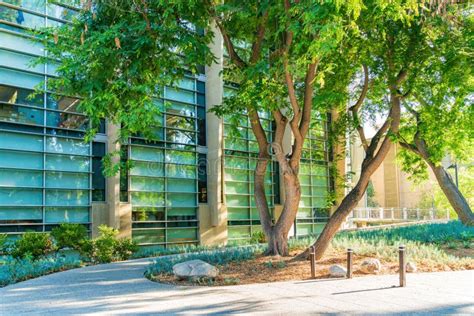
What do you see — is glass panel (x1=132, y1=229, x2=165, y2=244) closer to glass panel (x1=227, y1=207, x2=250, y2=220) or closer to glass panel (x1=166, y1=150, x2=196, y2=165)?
glass panel (x1=166, y1=150, x2=196, y2=165)

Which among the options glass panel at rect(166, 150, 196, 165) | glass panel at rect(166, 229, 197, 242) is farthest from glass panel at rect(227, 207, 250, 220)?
glass panel at rect(166, 150, 196, 165)

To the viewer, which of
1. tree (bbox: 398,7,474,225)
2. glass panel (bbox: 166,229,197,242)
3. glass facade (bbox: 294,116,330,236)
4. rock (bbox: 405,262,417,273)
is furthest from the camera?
glass facade (bbox: 294,116,330,236)

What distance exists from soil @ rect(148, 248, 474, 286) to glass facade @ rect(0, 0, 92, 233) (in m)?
8.23

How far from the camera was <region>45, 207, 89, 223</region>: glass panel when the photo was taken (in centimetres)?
1782

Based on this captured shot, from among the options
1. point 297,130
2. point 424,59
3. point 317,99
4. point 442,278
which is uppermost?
point 424,59

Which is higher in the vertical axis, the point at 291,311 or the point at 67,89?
the point at 67,89

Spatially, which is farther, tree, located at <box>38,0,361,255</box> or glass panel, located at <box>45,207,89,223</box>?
glass panel, located at <box>45,207,89,223</box>

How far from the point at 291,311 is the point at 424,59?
31.7ft

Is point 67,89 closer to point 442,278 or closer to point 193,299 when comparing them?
point 193,299

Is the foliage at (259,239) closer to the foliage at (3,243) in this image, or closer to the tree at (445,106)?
the tree at (445,106)

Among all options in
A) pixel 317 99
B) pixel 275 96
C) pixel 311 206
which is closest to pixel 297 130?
pixel 317 99

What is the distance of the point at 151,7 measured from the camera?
11047 millimetres

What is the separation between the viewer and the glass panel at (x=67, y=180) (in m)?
18.0

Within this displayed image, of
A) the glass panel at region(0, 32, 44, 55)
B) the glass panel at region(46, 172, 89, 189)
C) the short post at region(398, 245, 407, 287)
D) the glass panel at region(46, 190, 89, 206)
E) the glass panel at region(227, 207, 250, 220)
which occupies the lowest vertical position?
the short post at region(398, 245, 407, 287)
